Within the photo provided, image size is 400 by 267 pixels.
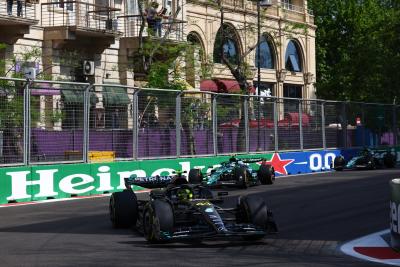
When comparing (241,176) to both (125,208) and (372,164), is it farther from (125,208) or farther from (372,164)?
(372,164)

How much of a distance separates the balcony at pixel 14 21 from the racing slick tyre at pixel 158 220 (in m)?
20.9

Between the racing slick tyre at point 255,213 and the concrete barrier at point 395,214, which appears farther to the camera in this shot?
the racing slick tyre at point 255,213

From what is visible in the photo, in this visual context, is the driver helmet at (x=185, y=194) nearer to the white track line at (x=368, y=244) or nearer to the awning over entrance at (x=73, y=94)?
the white track line at (x=368, y=244)

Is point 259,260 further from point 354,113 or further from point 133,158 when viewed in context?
point 354,113

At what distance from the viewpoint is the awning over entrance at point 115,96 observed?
20.6 m

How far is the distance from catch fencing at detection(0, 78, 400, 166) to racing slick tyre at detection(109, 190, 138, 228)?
6.35m

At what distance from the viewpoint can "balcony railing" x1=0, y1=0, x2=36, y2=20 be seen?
30.6 m

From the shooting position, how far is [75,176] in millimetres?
19594

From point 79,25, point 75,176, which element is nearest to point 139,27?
point 79,25

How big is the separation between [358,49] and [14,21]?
25.3 metres

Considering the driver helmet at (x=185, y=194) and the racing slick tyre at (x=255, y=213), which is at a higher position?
the driver helmet at (x=185, y=194)

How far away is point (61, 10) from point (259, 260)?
26.4 m

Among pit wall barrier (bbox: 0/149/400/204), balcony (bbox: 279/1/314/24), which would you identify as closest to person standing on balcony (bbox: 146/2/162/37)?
pit wall barrier (bbox: 0/149/400/204)

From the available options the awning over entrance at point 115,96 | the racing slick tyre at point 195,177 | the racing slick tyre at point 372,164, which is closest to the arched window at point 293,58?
the racing slick tyre at point 372,164
